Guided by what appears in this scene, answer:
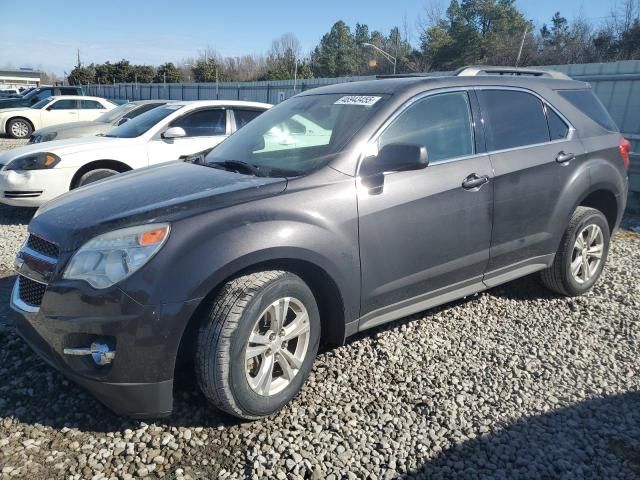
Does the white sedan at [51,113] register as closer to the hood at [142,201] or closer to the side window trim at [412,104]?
the hood at [142,201]

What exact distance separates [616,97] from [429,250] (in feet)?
24.4

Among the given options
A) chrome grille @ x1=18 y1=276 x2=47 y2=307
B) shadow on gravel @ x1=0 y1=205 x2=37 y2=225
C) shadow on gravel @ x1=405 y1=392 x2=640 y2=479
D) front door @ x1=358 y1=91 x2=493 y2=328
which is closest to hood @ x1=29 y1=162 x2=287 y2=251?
chrome grille @ x1=18 y1=276 x2=47 y2=307

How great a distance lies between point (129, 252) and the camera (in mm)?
2359

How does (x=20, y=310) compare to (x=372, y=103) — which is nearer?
(x=20, y=310)

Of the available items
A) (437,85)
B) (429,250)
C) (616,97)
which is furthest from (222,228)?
(616,97)

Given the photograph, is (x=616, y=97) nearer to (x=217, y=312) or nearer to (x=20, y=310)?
(x=217, y=312)

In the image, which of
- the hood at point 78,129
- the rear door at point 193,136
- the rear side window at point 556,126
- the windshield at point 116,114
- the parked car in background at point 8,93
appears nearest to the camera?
the rear side window at point 556,126

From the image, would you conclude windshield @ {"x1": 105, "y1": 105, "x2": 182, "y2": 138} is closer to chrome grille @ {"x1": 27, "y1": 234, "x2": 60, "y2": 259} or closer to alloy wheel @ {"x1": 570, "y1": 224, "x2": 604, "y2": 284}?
chrome grille @ {"x1": 27, "y1": 234, "x2": 60, "y2": 259}

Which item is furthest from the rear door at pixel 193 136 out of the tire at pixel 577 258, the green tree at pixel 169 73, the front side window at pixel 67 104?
the green tree at pixel 169 73

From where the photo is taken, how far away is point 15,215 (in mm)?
7070

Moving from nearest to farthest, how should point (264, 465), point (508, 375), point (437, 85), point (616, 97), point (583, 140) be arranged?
point (264, 465)
point (508, 375)
point (437, 85)
point (583, 140)
point (616, 97)

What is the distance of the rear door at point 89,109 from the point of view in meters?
17.2

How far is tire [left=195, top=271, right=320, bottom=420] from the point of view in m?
2.43

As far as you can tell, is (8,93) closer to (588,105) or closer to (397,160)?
(588,105)
